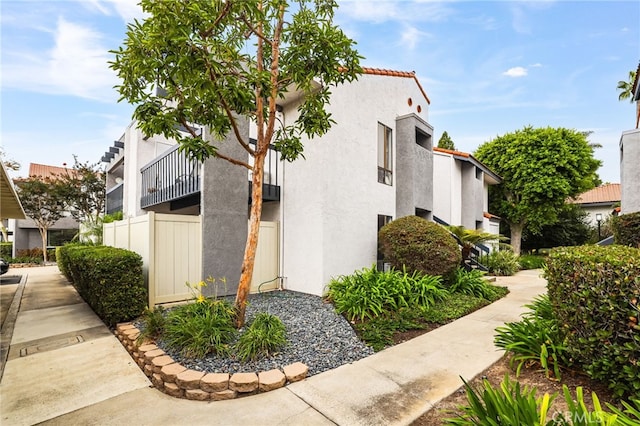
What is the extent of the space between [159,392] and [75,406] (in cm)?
83

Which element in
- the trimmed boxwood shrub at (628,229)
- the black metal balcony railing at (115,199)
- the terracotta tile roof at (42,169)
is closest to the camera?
the trimmed boxwood shrub at (628,229)

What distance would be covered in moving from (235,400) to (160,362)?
1.28 meters

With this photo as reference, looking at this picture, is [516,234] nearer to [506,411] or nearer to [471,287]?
[471,287]

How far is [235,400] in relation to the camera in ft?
11.0

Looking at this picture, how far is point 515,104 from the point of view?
12320 mm

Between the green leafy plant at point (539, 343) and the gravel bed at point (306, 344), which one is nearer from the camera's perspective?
the green leafy plant at point (539, 343)

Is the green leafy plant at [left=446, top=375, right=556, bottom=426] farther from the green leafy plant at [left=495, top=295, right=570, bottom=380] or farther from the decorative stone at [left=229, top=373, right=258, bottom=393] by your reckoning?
the decorative stone at [left=229, top=373, right=258, bottom=393]

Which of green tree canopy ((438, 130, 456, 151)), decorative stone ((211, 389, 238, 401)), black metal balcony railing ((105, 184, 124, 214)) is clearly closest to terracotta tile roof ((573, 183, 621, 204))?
green tree canopy ((438, 130, 456, 151))

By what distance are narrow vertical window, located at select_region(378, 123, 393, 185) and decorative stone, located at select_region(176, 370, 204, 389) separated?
744 centimetres

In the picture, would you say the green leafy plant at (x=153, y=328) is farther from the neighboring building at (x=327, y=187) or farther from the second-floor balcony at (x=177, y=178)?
the second-floor balcony at (x=177, y=178)

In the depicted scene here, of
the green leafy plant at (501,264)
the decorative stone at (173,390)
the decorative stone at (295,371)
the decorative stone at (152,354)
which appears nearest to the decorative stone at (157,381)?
the decorative stone at (173,390)

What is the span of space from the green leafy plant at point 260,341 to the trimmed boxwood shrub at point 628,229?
8.13 m

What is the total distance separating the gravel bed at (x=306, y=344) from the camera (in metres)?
3.91

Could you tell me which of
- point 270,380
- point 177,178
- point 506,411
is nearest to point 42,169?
point 177,178
